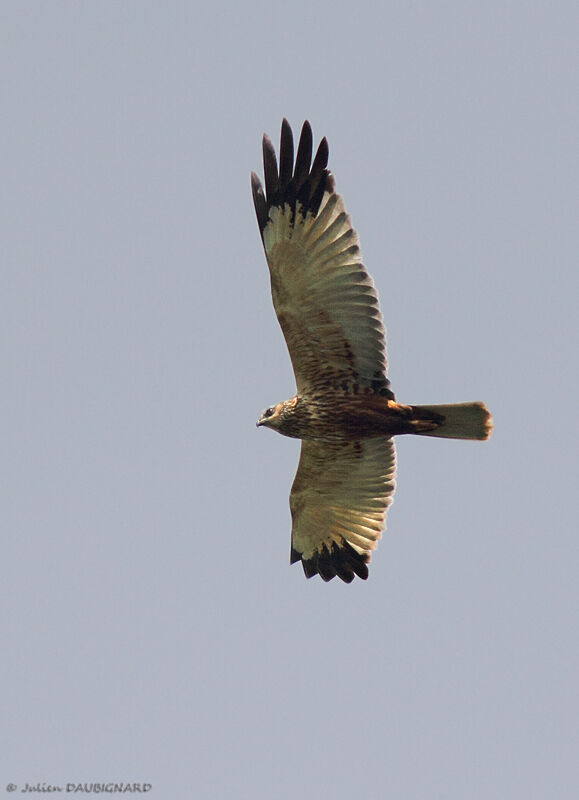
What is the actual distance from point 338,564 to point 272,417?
2.24 metres

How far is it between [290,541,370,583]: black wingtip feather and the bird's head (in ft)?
6.43

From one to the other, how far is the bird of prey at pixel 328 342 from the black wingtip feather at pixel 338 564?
790 mm

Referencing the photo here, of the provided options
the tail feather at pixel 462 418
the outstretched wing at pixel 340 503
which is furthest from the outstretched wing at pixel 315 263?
the outstretched wing at pixel 340 503

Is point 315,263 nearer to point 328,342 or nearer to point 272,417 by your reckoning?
point 328,342

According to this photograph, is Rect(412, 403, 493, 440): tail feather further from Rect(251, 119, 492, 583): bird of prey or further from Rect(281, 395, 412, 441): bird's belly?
Rect(281, 395, 412, 441): bird's belly

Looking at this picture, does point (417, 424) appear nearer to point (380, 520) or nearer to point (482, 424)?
point (482, 424)

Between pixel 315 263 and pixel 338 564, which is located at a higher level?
pixel 315 263

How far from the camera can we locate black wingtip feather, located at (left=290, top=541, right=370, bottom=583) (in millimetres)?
15766

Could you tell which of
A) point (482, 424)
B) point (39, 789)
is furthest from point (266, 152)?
point (39, 789)

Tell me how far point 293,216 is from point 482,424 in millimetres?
2782

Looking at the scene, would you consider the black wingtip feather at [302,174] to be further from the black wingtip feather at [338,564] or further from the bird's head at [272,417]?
the black wingtip feather at [338,564]

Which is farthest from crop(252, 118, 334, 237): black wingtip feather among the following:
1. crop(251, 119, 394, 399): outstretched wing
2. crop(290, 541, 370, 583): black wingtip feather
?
crop(290, 541, 370, 583): black wingtip feather

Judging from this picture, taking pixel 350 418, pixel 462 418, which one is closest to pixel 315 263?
pixel 350 418

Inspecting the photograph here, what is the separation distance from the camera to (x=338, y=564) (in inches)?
625
